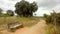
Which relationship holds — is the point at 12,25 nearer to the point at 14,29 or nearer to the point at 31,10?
the point at 14,29

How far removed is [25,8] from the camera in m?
53.7

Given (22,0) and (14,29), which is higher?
(22,0)

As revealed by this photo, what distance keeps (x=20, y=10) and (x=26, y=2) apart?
3401 mm

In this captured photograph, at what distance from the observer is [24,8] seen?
5372 centimetres

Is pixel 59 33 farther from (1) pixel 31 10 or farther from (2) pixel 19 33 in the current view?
(1) pixel 31 10

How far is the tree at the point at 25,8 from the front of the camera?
54.1 metres

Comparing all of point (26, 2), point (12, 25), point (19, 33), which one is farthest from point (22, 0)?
point (19, 33)

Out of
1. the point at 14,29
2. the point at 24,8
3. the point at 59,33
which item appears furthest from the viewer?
the point at 24,8

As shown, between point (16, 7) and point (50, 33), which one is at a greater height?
point (16, 7)

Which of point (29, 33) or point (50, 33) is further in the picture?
point (29, 33)

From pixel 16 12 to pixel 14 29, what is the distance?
109 ft

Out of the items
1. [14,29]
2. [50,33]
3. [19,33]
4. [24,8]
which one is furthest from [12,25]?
[24,8]

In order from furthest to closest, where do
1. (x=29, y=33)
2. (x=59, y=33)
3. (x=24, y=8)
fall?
(x=24, y=8) < (x=29, y=33) < (x=59, y=33)

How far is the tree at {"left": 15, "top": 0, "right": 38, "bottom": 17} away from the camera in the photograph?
177 ft
